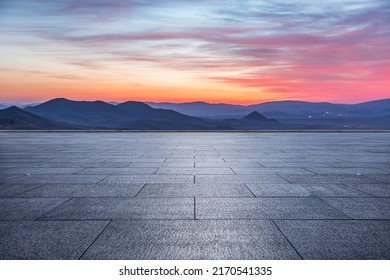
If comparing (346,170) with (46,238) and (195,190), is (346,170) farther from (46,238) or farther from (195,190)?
(46,238)

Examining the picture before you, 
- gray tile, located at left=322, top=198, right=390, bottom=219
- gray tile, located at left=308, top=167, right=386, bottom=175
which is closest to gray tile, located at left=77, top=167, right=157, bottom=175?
gray tile, located at left=308, top=167, right=386, bottom=175

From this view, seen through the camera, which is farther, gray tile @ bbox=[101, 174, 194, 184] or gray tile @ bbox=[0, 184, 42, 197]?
gray tile @ bbox=[101, 174, 194, 184]

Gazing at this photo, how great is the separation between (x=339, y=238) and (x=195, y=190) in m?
4.11

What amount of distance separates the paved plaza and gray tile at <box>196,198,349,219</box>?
0.02 metres

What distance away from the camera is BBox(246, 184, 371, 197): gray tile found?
8.71 meters

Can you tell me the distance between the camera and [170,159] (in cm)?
1557

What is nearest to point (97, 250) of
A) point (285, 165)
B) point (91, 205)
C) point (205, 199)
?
point (91, 205)

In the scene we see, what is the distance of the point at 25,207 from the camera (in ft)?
24.7

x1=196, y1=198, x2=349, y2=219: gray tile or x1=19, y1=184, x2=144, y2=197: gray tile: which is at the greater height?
x1=19, y1=184, x2=144, y2=197: gray tile

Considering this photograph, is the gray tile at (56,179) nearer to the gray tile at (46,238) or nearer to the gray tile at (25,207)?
the gray tile at (25,207)

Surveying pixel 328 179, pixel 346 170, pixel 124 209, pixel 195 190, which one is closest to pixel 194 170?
pixel 195 190

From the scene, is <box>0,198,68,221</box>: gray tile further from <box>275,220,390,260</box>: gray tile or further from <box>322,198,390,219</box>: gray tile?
<box>322,198,390,219</box>: gray tile

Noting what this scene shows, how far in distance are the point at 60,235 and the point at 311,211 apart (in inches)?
175

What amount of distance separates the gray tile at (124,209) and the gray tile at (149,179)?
7.30 feet
